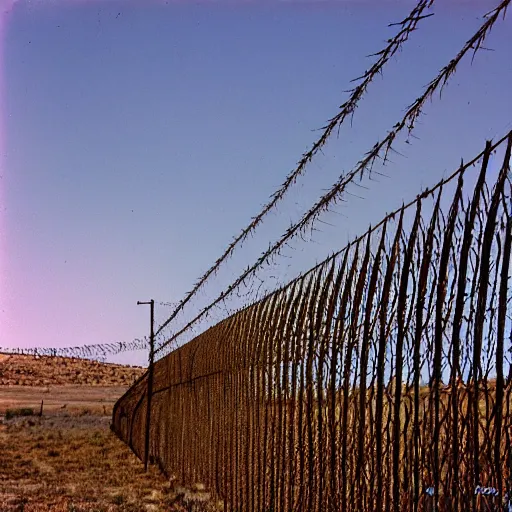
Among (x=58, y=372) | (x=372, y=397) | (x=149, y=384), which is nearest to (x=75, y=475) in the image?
(x=149, y=384)

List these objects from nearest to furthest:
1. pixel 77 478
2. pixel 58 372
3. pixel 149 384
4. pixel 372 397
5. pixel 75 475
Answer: pixel 372 397
pixel 77 478
pixel 75 475
pixel 149 384
pixel 58 372

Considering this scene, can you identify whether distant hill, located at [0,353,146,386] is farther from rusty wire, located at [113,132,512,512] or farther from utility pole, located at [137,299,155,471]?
rusty wire, located at [113,132,512,512]

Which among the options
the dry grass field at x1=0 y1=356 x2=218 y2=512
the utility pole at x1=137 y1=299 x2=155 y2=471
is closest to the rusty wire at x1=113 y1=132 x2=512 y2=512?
the dry grass field at x1=0 y1=356 x2=218 y2=512

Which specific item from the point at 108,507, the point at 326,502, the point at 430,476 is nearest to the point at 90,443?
the point at 108,507

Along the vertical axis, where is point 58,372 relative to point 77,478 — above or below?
above

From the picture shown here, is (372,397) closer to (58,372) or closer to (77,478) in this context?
(77,478)

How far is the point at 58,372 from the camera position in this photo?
6662cm

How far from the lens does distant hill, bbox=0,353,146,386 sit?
62.7 meters

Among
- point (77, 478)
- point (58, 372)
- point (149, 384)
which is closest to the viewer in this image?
point (77, 478)

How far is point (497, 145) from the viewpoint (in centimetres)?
277

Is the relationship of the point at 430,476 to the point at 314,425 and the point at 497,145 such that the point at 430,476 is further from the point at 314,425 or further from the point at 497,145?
the point at 314,425

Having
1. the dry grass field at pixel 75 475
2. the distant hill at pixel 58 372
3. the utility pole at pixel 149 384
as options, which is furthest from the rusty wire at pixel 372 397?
the distant hill at pixel 58 372

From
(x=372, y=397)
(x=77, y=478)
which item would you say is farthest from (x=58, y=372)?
(x=372, y=397)

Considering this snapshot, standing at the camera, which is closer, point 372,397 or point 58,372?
point 372,397
